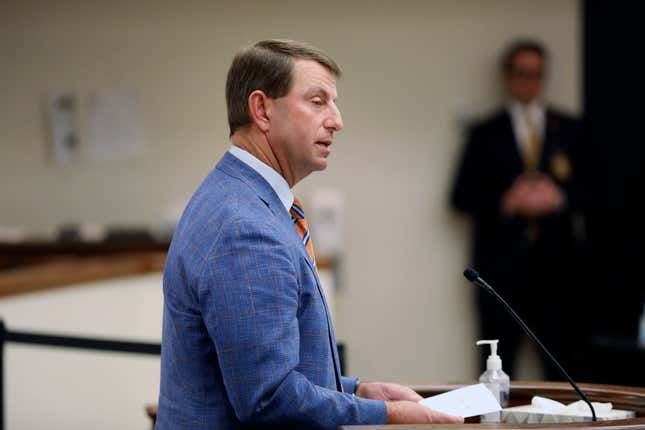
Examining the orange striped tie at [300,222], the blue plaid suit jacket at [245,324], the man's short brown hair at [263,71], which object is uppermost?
the man's short brown hair at [263,71]

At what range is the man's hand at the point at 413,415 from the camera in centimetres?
171

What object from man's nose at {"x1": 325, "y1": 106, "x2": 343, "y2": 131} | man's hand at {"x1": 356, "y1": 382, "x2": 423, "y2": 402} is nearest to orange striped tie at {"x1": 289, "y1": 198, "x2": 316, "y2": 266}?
man's nose at {"x1": 325, "y1": 106, "x2": 343, "y2": 131}

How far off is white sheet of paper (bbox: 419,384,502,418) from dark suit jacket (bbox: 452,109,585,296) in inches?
132

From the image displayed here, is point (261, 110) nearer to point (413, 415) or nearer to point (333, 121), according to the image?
point (333, 121)

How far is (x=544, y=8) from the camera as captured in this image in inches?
220

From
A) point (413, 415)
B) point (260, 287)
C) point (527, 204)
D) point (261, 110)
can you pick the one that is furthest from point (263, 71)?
point (527, 204)

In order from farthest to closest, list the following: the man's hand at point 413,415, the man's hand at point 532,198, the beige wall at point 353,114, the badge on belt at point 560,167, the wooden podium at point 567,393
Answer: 1. the beige wall at point 353,114
2. the badge on belt at point 560,167
3. the man's hand at point 532,198
4. the wooden podium at point 567,393
5. the man's hand at point 413,415

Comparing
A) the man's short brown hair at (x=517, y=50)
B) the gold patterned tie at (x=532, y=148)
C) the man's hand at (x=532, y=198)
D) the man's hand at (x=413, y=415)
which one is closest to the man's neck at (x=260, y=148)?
the man's hand at (x=413, y=415)

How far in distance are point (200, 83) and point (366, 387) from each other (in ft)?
12.2

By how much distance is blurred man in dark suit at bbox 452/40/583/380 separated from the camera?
518 centimetres

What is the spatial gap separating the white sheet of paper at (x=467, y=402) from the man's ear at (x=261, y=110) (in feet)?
1.77

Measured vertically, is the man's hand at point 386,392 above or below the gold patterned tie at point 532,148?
below

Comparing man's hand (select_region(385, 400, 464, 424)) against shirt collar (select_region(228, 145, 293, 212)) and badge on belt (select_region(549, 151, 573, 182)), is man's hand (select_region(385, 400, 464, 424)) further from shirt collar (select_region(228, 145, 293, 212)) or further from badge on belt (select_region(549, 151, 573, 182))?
badge on belt (select_region(549, 151, 573, 182))

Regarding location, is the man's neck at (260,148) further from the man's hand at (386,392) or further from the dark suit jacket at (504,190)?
the dark suit jacket at (504,190)
